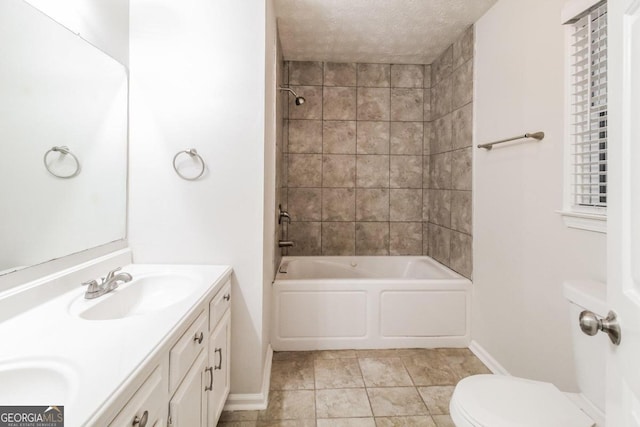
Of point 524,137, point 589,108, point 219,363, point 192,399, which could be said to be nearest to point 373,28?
point 524,137

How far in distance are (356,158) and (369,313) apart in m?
1.53

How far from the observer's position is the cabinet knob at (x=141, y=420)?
778 millimetres

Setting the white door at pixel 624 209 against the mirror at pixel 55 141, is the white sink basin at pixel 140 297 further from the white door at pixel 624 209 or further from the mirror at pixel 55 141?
the white door at pixel 624 209

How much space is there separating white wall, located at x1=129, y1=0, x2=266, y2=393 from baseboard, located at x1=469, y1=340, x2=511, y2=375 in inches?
66.0

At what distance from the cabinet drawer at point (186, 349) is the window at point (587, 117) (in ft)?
5.50

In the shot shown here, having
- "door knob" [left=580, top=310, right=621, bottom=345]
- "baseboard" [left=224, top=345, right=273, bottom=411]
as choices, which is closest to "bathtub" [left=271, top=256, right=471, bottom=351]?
"baseboard" [left=224, top=345, right=273, bottom=411]

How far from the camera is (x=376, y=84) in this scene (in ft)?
10.9

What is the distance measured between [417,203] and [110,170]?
2.67 meters

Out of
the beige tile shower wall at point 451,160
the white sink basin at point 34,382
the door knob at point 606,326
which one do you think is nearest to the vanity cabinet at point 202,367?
the white sink basin at point 34,382

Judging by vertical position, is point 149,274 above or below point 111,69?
below

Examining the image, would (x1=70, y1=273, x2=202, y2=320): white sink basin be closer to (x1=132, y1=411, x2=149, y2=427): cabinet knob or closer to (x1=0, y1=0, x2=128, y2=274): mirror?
(x1=0, y1=0, x2=128, y2=274): mirror

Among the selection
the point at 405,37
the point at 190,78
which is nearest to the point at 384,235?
the point at 405,37

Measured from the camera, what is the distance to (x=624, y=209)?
0.64 meters

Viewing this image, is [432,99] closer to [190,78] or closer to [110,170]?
[190,78]
